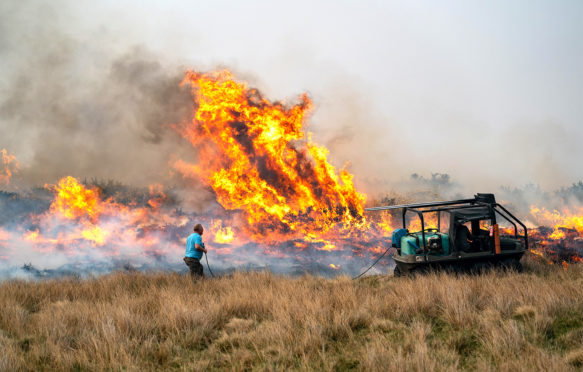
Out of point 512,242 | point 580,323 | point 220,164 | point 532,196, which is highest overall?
point 220,164

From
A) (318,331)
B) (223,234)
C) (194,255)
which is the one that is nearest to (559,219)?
(223,234)

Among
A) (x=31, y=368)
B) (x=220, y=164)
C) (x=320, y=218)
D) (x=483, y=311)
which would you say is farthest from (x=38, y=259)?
(x=483, y=311)

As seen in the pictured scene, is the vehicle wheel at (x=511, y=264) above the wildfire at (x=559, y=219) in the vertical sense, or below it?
below

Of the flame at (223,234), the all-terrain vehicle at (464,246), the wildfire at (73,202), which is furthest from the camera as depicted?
the wildfire at (73,202)

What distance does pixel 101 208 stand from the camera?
2428cm

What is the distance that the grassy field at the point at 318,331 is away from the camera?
458cm

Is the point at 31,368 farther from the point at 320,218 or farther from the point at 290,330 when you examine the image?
the point at 320,218

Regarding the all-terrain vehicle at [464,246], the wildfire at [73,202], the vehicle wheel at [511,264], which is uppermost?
the wildfire at [73,202]

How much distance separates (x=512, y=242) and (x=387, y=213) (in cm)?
2073

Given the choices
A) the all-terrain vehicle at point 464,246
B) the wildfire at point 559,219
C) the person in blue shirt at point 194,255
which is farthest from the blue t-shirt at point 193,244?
the wildfire at point 559,219

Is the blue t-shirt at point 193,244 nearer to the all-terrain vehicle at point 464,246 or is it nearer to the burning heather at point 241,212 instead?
the all-terrain vehicle at point 464,246

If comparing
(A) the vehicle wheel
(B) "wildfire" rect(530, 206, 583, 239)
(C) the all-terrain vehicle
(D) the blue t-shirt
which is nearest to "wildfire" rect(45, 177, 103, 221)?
(D) the blue t-shirt

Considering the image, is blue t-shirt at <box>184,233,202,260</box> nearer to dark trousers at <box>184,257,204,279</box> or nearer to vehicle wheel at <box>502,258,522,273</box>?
dark trousers at <box>184,257,204,279</box>

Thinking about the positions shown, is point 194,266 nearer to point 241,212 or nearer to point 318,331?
point 318,331
